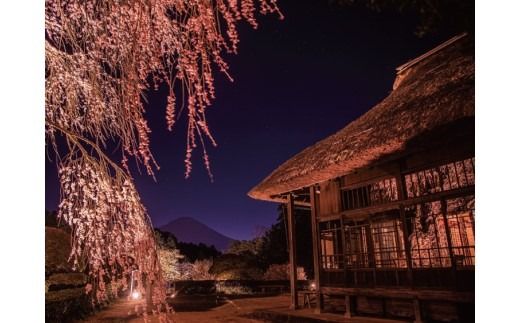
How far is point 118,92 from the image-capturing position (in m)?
3.31

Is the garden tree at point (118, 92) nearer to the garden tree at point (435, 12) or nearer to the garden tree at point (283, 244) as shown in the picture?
the garden tree at point (435, 12)

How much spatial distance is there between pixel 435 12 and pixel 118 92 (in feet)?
8.96

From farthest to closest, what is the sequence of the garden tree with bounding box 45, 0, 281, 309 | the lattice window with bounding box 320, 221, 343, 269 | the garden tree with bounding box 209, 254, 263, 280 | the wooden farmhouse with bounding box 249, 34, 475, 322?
the garden tree with bounding box 209, 254, 263, 280, the lattice window with bounding box 320, 221, 343, 269, the wooden farmhouse with bounding box 249, 34, 475, 322, the garden tree with bounding box 45, 0, 281, 309

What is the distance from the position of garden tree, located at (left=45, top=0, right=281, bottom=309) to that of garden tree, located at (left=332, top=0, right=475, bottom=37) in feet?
2.68

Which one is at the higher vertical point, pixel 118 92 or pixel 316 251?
pixel 118 92

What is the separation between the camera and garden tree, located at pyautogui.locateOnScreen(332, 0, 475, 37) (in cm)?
222

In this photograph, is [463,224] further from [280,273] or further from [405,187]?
[280,273]

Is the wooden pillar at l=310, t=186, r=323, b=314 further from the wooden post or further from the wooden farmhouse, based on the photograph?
the wooden post

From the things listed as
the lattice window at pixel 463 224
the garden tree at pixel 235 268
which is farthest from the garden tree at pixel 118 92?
the garden tree at pixel 235 268

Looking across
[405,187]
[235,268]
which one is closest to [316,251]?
[405,187]

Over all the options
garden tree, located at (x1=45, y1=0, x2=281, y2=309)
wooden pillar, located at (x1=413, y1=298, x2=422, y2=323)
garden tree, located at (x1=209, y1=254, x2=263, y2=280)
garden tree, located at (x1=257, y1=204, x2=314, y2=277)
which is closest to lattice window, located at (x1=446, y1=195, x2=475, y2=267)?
wooden pillar, located at (x1=413, y1=298, x2=422, y2=323)

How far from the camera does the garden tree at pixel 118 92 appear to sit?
257 centimetres
